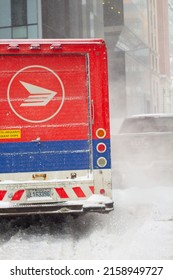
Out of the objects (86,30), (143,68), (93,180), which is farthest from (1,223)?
(143,68)

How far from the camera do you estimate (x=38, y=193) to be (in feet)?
23.2

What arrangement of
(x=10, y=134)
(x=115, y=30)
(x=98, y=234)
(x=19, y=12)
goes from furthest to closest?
(x=115, y=30)
(x=19, y=12)
(x=98, y=234)
(x=10, y=134)

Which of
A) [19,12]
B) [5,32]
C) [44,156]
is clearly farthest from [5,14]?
[44,156]

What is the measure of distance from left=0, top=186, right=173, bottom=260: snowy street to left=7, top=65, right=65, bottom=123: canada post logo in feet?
5.82

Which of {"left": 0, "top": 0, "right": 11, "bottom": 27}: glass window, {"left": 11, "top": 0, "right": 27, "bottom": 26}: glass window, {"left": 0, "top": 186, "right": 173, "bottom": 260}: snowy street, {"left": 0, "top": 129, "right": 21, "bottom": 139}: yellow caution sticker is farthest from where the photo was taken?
{"left": 0, "top": 0, "right": 11, "bottom": 27}: glass window

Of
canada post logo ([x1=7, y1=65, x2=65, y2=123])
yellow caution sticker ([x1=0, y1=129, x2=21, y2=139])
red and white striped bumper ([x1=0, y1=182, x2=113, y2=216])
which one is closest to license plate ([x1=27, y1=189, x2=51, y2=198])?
red and white striped bumper ([x1=0, y1=182, x2=113, y2=216])

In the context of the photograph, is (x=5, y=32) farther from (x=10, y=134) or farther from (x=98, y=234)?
(x=98, y=234)

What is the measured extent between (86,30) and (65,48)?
35.6m

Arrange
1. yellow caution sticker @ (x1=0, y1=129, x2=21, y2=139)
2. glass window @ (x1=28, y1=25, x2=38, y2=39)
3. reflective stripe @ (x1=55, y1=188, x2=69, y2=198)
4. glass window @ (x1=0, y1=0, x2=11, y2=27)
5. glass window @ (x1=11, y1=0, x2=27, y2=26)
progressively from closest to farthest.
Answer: yellow caution sticker @ (x1=0, y1=129, x2=21, y2=139) → reflective stripe @ (x1=55, y1=188, x2=69, y2=198) → glass window @ (x1=28, y1=25, x2=38, y2=39) → glass window @ (x1=11, y1=0, x2=27, y2=26) → glass window @ (x1=0, y1=0, x2=11, y2=27)

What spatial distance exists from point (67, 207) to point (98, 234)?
0.71 meters

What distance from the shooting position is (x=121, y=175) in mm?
11102

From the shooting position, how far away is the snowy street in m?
6.34

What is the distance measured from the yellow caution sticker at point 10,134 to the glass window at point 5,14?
28724mm

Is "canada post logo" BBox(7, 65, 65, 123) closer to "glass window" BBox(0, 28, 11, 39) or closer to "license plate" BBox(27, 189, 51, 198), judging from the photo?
"license plate" BBox(27, 189, 51, 198)
